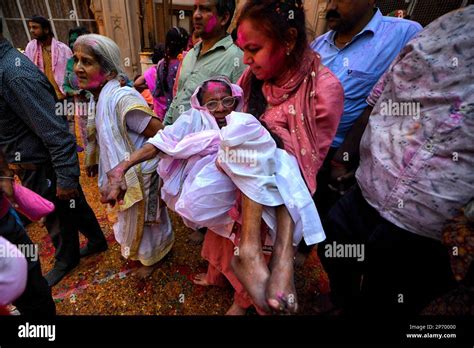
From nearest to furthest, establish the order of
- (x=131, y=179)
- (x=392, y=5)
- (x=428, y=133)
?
1. (x=428, y=133)
2. (x=131, y=179)
3. (x=392, y=5)

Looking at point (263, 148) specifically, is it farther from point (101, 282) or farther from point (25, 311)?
point (101, 282)

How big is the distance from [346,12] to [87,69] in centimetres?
190

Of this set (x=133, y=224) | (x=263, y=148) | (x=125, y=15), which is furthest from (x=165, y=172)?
(x=125, y=15)

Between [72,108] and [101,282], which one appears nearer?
[72,108]

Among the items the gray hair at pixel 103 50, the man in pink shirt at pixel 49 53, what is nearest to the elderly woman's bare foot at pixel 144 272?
the gray hair at pixel 103 50

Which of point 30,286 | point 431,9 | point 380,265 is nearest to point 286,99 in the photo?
point 380,265

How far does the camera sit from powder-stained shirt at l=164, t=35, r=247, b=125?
85.5 inches

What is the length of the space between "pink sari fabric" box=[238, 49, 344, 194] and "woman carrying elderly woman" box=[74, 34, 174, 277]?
102cm

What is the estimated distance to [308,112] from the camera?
129cm

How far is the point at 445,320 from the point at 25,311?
8.00ft

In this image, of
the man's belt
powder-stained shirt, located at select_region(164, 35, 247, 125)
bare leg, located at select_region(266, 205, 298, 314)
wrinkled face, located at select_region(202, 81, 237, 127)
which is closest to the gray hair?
powder-stained shirt, located at select_region(164, 35, 247, 125)

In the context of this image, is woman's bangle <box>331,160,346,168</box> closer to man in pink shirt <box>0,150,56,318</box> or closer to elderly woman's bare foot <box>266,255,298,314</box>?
elderly woman's bare foot <box>266,255,298,314</box>

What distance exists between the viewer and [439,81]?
3.73 ft

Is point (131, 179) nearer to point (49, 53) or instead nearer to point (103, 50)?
point (103, 50)
